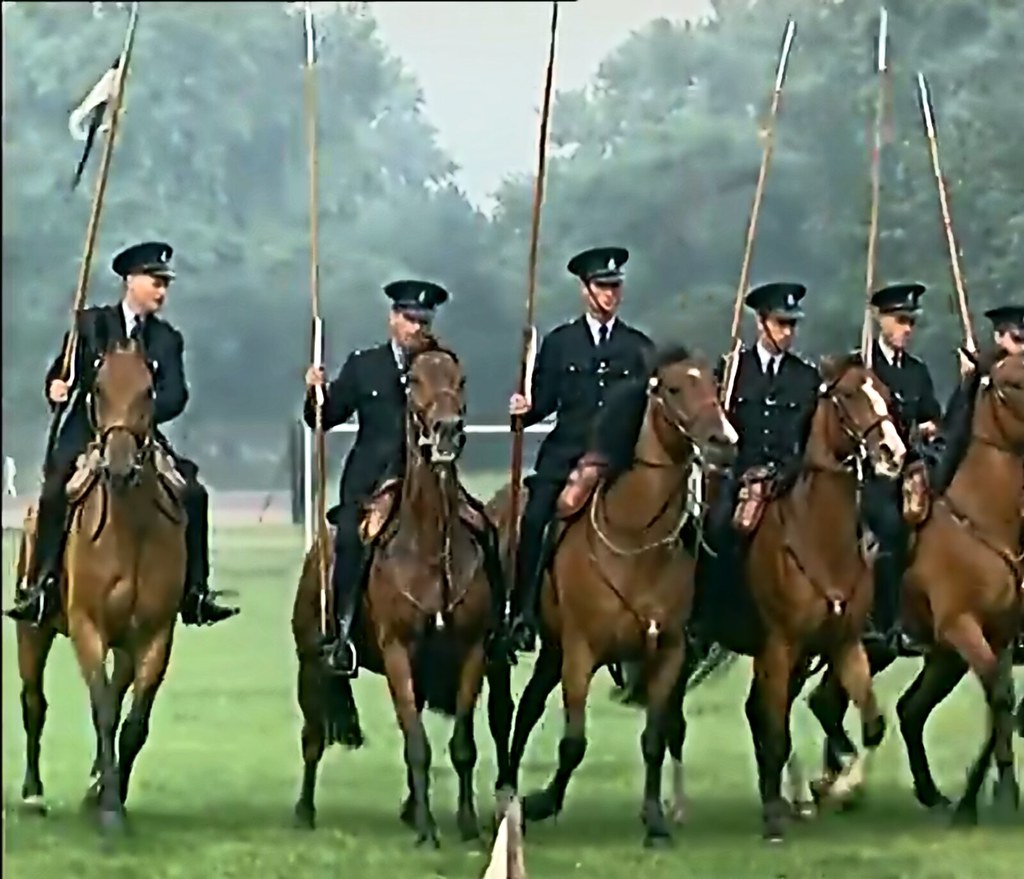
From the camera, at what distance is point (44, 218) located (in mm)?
9227

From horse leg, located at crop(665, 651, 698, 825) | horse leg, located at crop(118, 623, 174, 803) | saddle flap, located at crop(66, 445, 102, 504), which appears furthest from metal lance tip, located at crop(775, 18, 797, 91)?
horse leg, located at crop(118, 623, 174, 803)

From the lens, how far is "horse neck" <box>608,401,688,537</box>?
788 centimetres

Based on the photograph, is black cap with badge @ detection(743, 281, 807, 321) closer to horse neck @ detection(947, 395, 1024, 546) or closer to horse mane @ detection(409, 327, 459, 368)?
horse neck @ detection(947, 395, 1024, 546)

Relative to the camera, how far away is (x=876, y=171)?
31.1ft

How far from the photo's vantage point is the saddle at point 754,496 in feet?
27.7

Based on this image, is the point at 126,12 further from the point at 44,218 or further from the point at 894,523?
the point at 894,523

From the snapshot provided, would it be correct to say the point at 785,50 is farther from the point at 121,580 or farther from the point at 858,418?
the point at 121,580

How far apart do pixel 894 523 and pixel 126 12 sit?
3.22 metres

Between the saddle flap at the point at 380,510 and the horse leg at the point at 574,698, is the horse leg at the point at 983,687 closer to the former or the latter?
the horse leg at the point at 574,698

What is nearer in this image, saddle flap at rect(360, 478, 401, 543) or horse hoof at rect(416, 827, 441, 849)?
horse hoof at rect(416, 827, 441, 849)

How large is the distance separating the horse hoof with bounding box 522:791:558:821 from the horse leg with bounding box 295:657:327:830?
2.35 ft

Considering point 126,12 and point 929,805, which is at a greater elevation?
point 126,12

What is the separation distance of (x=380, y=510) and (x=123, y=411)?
90 centimetres

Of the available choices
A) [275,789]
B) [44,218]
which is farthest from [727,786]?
[44,218]
